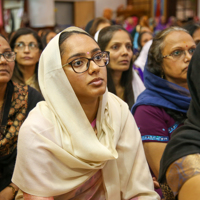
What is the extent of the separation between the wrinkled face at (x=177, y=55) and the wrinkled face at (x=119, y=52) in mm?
710

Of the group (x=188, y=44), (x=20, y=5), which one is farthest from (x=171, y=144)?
(x=20, y=5)

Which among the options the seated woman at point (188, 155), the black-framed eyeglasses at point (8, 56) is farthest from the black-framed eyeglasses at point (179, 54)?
the black-framed eyeglasses at point (8, 56)

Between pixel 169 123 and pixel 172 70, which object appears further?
pixel 172 70

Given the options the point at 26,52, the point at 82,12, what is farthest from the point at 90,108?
the point at 82,12

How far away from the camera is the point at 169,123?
188 centimetres

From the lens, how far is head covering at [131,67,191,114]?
191cm

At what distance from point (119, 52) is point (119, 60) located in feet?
0.26

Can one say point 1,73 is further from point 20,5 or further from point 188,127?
point 20,5

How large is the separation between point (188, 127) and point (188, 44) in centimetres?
108

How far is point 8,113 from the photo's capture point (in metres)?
1.97

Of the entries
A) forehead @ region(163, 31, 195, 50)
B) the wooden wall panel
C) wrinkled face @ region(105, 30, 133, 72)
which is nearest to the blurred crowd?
forehead @ region(163, 31, 195, 50)

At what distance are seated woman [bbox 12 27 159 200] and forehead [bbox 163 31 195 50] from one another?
72 cm

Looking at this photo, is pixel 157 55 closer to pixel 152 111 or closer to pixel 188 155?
pixel 152 111

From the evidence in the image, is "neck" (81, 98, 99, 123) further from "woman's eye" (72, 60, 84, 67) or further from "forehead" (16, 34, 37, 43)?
"forehead" (16, 34, 37, 43)
